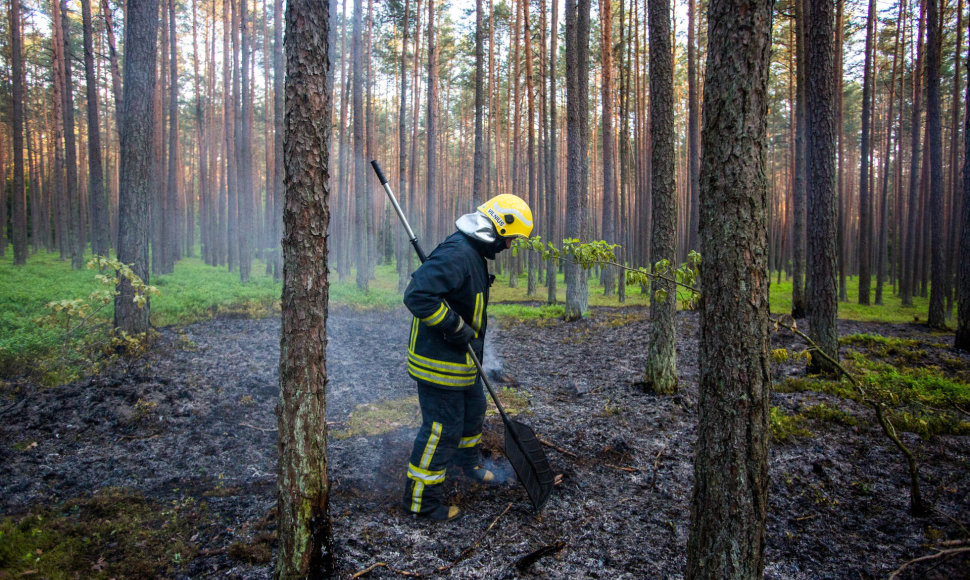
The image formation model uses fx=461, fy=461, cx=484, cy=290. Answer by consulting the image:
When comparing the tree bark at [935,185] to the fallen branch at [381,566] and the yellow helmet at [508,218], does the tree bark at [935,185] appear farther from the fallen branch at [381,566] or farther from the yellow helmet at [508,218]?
the fallen branch at [381,566]

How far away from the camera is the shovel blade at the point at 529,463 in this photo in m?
3.47

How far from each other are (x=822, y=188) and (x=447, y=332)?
266 inches

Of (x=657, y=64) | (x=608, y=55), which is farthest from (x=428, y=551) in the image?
(x=608, y=55)

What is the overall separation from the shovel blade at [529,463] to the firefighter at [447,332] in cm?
45

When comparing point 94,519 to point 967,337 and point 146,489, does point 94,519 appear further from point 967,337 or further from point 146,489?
point 967,337

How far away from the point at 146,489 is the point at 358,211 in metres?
15.6

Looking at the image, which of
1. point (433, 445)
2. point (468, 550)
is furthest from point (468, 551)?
point (433, 445)

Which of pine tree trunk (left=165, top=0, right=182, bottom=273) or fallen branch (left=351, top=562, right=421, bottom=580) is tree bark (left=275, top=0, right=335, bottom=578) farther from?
pine tree trunk (left=165, top=0, right=182, bottom=273)

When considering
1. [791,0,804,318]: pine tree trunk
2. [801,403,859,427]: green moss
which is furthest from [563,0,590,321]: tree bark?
[801,403,859,427]: green moss

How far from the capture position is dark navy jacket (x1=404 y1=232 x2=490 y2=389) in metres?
3.38

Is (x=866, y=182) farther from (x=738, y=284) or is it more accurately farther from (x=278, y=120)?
(x=278, y=120)

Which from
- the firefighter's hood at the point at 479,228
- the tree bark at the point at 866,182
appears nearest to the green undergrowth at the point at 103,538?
the firefighter's hood at the point at 479,228

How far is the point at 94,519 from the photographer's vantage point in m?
3.24

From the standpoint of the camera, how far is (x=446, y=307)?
3436 mm
